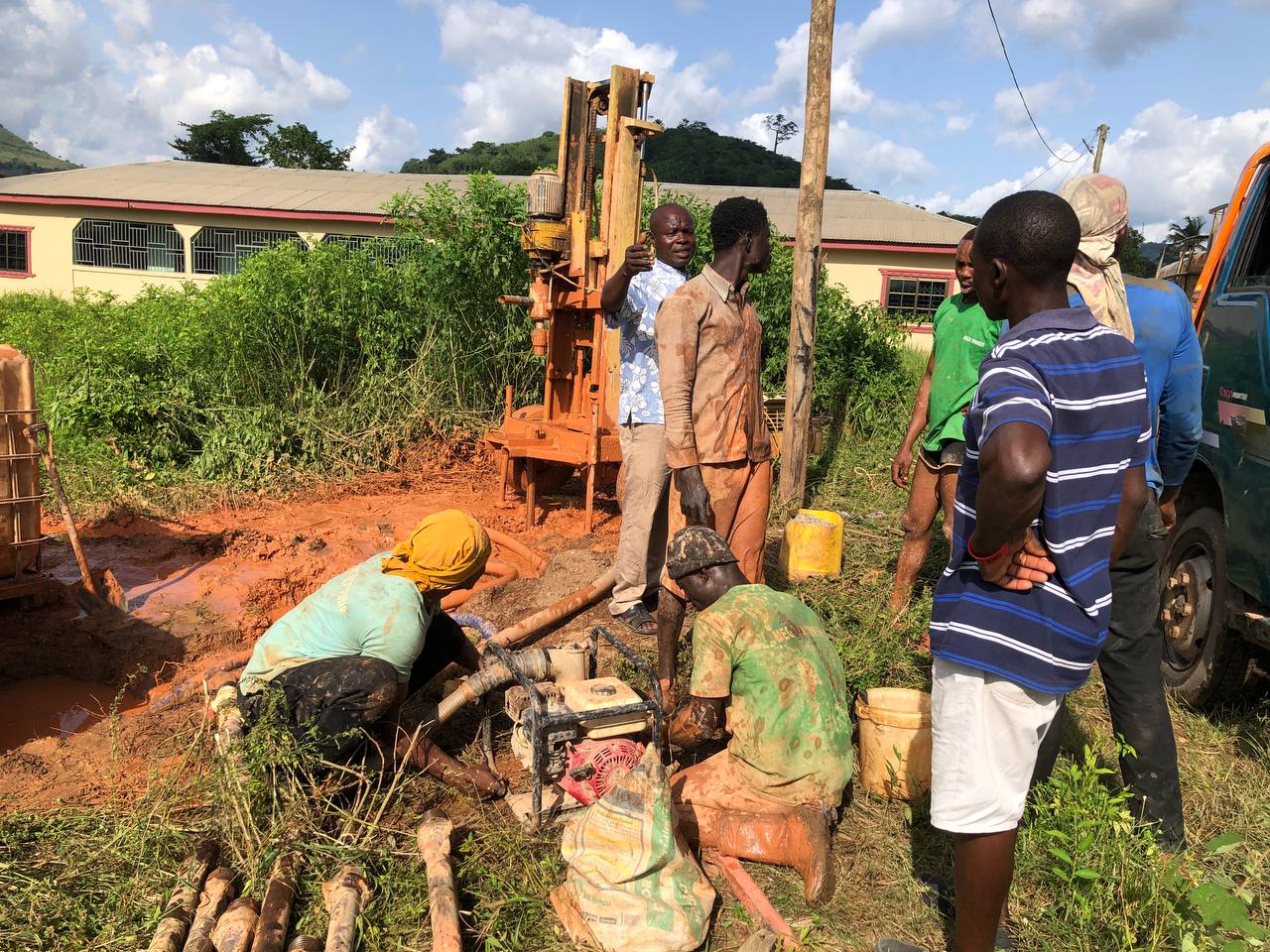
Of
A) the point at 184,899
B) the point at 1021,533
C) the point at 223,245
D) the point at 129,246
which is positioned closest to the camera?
the point at 1021,533

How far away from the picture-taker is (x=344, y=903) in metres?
2.56

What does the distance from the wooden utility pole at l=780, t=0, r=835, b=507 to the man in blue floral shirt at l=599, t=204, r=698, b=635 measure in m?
2.42

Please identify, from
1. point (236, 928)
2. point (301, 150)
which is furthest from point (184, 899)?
point (301, 150)

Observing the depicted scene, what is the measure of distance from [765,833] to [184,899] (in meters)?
1.78

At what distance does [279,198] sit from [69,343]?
543 inches

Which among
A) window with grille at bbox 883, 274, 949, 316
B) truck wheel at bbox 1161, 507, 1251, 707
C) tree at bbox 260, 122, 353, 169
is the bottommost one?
truck wheel at bbox 1161, 507, 1251, 707

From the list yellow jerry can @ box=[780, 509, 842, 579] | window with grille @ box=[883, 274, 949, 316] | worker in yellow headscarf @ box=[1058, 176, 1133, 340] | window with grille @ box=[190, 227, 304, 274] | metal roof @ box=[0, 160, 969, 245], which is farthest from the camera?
window with grille @ box=[190, 227, 304, 274]

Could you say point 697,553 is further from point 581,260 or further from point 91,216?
point 91,216

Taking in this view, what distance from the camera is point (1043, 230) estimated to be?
1986mm

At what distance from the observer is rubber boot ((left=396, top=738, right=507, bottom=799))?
3.36 meters

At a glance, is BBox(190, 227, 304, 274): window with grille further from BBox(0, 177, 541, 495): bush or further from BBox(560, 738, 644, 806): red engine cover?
BBox(560, 738, 644, 806): red engine cover

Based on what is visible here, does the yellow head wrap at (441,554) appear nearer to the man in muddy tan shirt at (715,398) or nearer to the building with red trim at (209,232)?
the man in muddy tan shirt at (715,398)

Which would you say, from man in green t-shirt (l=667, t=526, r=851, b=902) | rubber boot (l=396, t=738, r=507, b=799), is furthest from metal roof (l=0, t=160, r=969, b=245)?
man in green t-shirt (l=667, t=526, r=851, b=902)

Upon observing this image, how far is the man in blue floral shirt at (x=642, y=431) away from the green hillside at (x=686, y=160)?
117 ft
